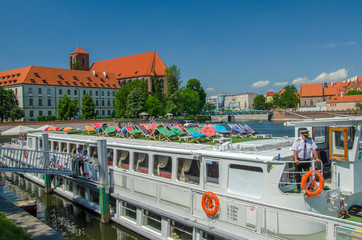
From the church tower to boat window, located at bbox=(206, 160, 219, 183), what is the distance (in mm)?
118424

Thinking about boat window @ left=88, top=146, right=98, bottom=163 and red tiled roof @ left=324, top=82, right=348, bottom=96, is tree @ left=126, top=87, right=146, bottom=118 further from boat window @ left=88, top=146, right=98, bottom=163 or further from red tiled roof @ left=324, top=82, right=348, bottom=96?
red tiled roof @ left=324, top=82, right=348, bottom=96

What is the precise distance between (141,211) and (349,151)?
6724 mm

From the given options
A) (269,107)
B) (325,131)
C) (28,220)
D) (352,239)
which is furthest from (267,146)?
(269,107)

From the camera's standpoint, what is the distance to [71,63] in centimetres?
12106

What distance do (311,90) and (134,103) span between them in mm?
91155

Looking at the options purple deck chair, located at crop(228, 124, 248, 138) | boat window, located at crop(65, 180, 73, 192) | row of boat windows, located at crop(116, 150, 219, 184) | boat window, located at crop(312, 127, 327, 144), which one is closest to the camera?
row of boat windows, located at crop(116, 150, 219, 184)

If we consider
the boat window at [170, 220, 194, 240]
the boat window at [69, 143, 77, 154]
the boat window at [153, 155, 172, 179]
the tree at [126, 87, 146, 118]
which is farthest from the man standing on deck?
the tree at [126, 87, 146, 118]

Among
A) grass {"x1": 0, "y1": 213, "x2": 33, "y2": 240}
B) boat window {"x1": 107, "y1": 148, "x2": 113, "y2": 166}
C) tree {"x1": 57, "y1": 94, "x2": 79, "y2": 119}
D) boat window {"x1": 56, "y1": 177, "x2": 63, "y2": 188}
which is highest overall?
tree {"x1": 57, "y1": 94, "x2": 79, "y2": 119}

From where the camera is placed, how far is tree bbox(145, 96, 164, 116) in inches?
3187

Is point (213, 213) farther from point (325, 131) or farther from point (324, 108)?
point (324, 108)

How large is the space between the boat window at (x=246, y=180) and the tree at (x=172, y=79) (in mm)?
83049

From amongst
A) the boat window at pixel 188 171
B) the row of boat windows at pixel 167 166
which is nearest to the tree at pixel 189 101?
the row of boat windows at pixel 167 166

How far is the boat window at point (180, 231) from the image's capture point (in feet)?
29.4

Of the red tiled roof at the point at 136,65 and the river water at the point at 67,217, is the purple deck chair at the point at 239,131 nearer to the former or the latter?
the river water at the point at 67,217
